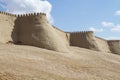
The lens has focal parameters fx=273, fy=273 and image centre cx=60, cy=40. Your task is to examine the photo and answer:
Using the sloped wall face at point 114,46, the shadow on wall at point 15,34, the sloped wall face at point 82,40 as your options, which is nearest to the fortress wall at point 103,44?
the sloped wall face at point 114,46

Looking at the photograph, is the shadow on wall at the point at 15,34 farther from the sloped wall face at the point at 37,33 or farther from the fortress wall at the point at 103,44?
the fortress wall at the point at 103,44

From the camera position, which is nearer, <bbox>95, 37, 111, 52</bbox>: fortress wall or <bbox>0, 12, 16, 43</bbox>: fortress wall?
<bbox>0, 12, 16, 43</bbox>: fortress wall

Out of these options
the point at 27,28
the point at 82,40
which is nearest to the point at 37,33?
the point at 27,28

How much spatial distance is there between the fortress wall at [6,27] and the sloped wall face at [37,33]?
2.90ft

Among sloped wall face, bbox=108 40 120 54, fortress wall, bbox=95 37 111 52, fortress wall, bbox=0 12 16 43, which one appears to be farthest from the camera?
sloped wall face, bbox=108 40 120 54

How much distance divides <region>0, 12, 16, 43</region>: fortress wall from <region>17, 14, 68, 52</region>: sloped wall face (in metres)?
0.88

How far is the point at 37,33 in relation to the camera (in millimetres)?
24688

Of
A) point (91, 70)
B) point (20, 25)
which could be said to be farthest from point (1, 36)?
point (91, 70)

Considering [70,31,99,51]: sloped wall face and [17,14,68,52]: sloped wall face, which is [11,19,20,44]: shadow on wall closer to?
[17,14,68,52]: sloped wall face

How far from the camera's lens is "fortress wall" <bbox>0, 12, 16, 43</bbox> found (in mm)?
23306

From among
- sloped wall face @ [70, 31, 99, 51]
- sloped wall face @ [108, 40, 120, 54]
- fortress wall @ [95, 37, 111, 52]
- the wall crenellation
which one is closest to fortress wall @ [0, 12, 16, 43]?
the wall crenellation

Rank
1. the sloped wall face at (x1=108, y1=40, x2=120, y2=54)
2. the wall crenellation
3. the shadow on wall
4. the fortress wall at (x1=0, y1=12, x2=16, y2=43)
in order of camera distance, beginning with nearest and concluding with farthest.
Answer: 1. the fortress wall at (x1=0, y1=12, x2=16, y2=43)
2. the wall crenellation
3. the shadow on wall
4. the sloped wall face at (x1=108, y1=40, x2=120, y2=54)

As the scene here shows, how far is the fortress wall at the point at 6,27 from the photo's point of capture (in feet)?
76.5

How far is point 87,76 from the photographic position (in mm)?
15992
